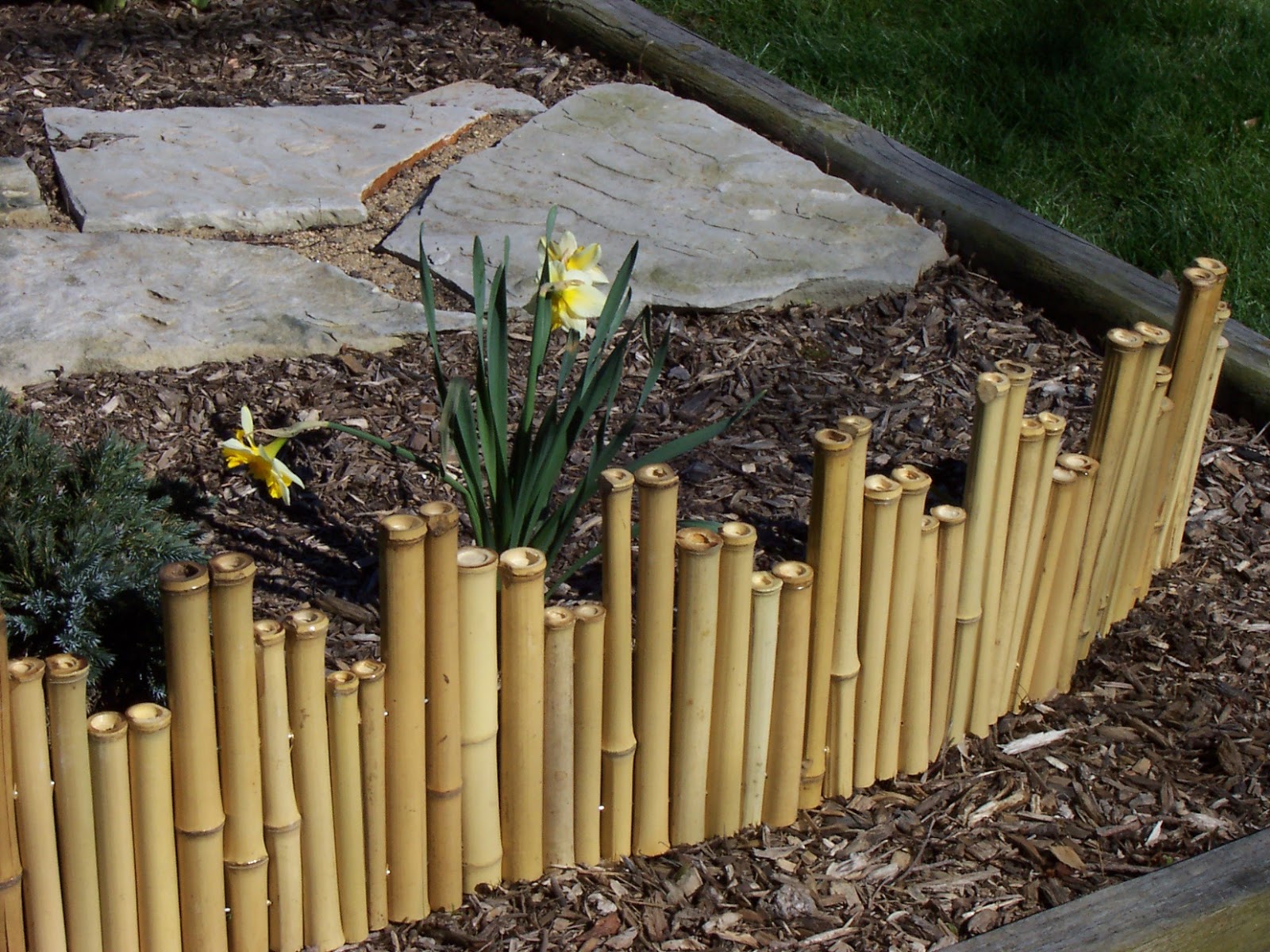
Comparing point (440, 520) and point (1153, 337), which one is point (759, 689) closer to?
point (440, 520)

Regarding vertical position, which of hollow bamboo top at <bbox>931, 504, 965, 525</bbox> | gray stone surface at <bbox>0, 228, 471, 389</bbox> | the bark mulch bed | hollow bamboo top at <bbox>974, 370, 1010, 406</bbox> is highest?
hollow bamboo top at <bbox>974, 370, 1010, 406</bbox>

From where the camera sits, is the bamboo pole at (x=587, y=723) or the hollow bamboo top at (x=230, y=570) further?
the bamboo pole at (x=587, y=723)

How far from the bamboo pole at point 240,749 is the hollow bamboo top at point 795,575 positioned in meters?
0.74

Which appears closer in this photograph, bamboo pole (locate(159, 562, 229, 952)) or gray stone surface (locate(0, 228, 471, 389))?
bamboo pole (locate(159, 562, 229, 952))

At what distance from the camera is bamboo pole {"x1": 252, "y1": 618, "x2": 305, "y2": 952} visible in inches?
73.0

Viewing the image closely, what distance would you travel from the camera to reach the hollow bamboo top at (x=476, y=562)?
6.17 feet

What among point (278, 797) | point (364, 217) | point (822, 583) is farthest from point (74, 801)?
point (364, 217)

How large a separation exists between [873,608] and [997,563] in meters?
0.27

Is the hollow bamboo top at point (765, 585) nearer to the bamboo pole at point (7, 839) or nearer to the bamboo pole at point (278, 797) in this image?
the bamboo pole at point (278, 797)

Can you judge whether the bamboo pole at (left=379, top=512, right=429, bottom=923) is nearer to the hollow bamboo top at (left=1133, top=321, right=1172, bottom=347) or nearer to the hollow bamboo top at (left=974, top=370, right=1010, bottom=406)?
the hollow bamboo top at (left=974, top=370, right=1010, bottom=406)

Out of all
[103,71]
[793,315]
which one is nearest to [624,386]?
[793,315]

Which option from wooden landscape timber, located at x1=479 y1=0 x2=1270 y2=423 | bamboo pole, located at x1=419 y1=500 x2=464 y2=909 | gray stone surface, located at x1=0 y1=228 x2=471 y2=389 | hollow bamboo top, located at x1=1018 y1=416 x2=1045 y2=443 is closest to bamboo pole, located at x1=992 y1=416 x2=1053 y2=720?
hollow bamboo top, located at x1=1018 y1=416 x2=1045 y2=443

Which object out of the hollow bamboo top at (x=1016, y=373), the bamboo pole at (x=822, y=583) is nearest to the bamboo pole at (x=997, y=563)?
the hollow bamboo top at (x=1016, y=373)

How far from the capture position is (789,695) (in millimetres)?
2215
